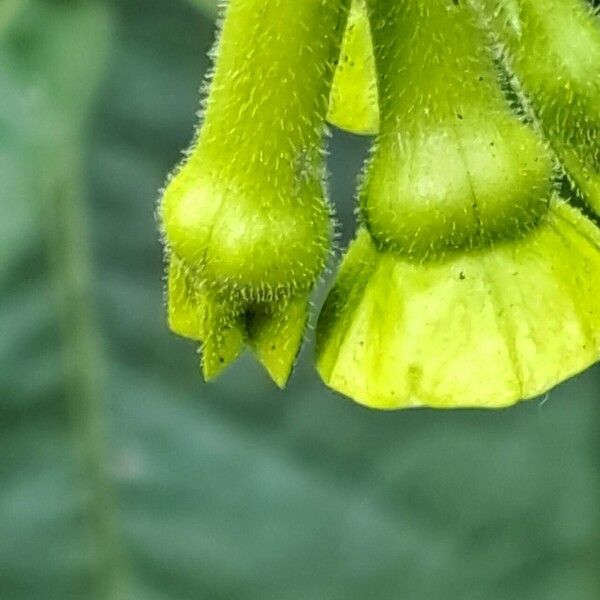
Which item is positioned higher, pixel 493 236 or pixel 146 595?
pixel 493 236

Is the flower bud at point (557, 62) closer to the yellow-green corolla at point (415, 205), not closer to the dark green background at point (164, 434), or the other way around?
the yellow-green corolla at point (415, 205)

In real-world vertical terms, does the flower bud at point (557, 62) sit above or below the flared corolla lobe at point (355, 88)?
above

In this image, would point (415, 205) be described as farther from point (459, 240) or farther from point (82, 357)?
point (82, 357)

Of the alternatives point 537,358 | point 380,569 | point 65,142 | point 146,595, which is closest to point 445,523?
point 380,569

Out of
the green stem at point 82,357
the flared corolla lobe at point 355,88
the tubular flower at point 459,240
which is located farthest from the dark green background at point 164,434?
the tubular flower at point 459,240

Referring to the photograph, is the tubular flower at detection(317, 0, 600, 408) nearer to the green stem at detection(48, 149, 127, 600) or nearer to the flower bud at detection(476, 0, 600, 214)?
the flower bud at detection(476, 0, 600, 214)

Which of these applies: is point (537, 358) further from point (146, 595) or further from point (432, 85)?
point (146, 595)

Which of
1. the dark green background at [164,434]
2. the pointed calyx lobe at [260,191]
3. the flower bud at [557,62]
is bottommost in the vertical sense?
the dark green background at [164,434]
